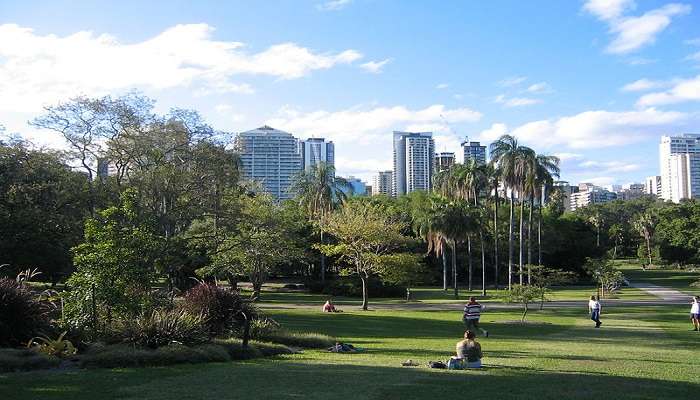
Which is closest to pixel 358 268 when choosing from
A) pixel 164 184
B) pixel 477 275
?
pixel 164 184

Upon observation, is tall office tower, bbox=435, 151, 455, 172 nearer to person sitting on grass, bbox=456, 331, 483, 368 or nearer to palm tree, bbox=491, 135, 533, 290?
palm tree, bbox=491, 135, 533, 290

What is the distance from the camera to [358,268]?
157 feet

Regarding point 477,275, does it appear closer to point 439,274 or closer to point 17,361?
point 439,274

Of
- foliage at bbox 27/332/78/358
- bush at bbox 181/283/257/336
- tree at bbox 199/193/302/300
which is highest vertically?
tree at bbox 199/193/302/300

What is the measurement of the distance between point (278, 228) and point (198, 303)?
75.7ft

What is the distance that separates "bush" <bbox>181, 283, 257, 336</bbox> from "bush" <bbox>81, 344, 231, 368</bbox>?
266cm

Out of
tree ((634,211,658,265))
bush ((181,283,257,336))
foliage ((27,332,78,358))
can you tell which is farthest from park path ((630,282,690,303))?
tree ((634,211,658,265))

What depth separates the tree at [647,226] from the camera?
126250mm

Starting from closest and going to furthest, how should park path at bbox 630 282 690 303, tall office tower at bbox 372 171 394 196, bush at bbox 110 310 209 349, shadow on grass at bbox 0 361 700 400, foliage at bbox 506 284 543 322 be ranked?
shadow on grass at bbox 0 361 700 400, bush at bbox 110 310 209 349, foliage at bbox 506 284 543 322, park path at bbox 630 282 690 303, tall office tower at bbox 372 171 394 196

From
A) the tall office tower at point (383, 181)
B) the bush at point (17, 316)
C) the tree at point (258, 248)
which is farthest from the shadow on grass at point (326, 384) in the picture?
the tall office tower at point (383, 181)

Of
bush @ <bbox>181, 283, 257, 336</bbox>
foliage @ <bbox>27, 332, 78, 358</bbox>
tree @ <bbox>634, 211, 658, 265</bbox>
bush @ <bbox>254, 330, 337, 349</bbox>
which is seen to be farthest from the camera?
tree @ <bbox>634, 211, 658, 265</bbox>

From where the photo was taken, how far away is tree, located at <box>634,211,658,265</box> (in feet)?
414

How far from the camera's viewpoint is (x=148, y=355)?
44.6 feet

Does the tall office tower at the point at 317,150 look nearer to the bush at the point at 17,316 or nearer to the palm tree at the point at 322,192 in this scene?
the palm tree at the point at 322,192
